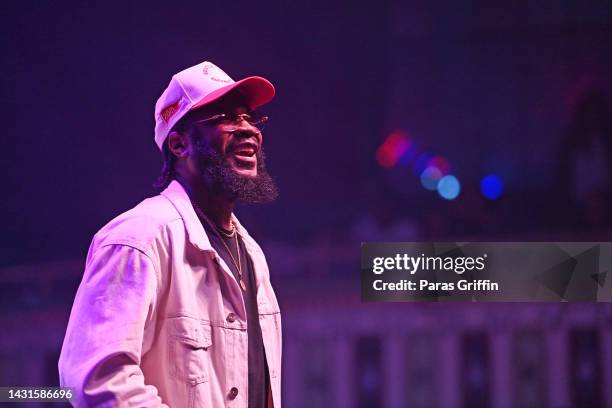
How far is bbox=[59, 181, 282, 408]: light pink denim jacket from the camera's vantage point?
1289 mm

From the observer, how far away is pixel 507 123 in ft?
10.4

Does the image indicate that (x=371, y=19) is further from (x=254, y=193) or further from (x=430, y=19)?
(x=254, y=193)

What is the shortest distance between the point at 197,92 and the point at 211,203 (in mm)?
238

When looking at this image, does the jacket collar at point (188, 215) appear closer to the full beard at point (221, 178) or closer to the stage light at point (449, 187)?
the full beard at point (221, 178)

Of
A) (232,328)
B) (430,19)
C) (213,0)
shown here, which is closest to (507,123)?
(430,19)

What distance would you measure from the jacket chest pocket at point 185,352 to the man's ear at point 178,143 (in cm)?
43

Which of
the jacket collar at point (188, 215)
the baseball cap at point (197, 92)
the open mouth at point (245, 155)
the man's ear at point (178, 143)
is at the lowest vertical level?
the jacket collar at point (188, 215)

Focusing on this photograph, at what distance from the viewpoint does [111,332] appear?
1.29m

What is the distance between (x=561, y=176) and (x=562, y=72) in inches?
16.7

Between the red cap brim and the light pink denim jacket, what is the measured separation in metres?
0.21

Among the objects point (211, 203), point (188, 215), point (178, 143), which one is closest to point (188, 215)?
point (188, 215)

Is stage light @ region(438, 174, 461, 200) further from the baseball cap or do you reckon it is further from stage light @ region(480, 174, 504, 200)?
the baseball cap

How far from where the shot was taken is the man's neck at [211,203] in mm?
1658

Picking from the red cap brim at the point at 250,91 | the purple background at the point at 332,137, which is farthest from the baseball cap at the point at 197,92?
the purple background at the point at 332,137
